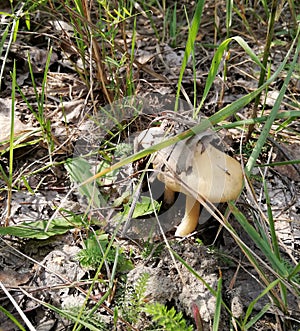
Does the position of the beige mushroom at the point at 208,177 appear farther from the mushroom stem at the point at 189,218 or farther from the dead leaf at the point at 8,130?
the dead leaf at the point at 8,130

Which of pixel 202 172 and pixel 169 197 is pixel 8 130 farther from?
pixel 202 172

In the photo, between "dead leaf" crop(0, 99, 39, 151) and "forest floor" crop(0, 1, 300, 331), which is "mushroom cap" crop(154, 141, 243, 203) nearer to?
"forest floor" crop(0, 1, 300, 331)

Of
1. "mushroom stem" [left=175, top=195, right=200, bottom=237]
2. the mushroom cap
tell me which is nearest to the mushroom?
the mushroom cap

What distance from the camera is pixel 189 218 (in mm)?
1893

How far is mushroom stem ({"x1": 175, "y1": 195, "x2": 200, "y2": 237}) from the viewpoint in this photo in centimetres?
187

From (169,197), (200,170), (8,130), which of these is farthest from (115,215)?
(8,130)

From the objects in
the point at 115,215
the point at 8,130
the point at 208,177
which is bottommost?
the point at 115,215

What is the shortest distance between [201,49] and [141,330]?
1.99 metres

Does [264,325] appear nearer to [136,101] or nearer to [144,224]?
[144,224]

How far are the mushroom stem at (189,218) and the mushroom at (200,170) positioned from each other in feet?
0.39

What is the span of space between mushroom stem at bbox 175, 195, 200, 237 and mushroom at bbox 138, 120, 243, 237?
0.12 m

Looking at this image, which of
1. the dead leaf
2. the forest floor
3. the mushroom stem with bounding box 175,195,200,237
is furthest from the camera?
the dead leaf

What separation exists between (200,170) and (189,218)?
0.27 metres

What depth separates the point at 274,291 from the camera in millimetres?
1521
